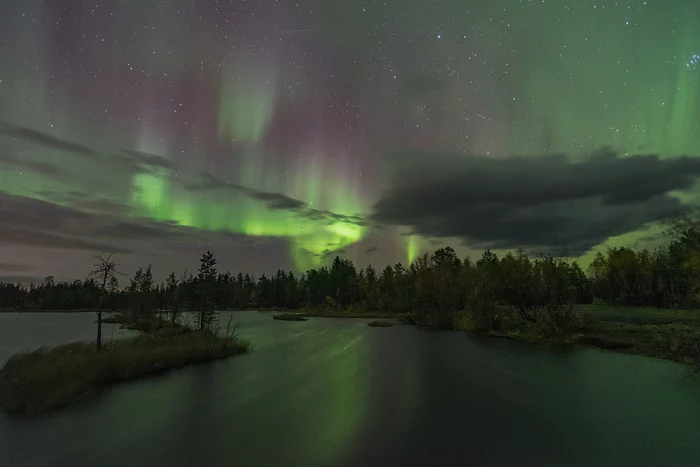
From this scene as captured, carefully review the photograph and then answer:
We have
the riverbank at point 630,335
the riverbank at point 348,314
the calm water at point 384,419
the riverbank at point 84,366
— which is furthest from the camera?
the riverbank at point 348,314

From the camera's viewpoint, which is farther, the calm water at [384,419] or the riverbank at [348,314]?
the riverbank at [348,314]

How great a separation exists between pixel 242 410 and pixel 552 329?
5156cm

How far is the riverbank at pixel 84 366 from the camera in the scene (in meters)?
22.8

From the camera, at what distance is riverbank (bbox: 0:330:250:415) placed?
74.9 ft

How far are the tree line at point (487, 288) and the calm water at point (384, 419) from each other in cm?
1217

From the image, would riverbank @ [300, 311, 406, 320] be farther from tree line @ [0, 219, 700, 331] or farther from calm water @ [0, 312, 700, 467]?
calm water @ [0, 312, 700, 467]

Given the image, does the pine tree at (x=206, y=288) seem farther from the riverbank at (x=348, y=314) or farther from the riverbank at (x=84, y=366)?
the riverbank at (x=348, y=314)

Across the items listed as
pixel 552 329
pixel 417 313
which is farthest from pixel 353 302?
pixel 552 329

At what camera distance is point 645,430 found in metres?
18.6

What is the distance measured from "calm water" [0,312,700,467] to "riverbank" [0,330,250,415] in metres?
1.85

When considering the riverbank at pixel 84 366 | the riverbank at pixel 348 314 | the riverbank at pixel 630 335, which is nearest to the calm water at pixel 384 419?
the riverbank at pixel 84 366

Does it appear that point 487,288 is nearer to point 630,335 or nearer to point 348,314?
point 630,335

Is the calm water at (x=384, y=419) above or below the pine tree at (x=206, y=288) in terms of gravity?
below

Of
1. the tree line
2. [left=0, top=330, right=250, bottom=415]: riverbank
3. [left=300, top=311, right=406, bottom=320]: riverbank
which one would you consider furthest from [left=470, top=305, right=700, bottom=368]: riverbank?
[left=300, top=311, right=406, bottom=320]: riverbank
